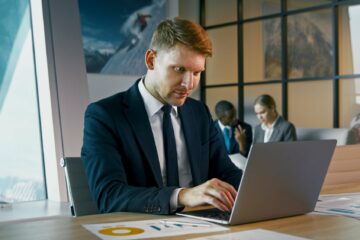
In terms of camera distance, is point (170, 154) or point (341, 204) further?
point (170, 154)

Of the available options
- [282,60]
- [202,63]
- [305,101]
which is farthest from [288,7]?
[202,63]

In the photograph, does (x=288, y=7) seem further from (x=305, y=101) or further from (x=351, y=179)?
(x=351, y=179)

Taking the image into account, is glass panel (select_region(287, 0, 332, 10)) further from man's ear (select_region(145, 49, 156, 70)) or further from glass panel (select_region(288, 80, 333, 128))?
man's ear (select_region(145, 49, 156, 70))

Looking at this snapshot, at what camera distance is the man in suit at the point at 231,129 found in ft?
19.6

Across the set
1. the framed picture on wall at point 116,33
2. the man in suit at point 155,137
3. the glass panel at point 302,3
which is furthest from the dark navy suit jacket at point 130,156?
the glass panel at point 302,3

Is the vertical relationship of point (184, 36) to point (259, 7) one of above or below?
below

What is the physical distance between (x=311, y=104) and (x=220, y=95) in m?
1.85

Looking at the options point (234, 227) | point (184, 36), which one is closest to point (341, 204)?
point (234, 227)

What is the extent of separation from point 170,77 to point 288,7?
6.62m

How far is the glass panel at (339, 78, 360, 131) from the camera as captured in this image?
6.95 meters

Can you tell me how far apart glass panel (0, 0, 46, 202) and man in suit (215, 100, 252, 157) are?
2.47 m

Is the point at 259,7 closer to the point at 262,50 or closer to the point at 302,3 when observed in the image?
the point at 262,50

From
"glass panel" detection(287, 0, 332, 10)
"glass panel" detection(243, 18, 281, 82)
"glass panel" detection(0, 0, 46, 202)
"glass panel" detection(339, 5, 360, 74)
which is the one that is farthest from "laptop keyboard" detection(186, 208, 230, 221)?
"glass panel" detection(243, 18, 281, 82)

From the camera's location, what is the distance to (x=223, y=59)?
8930 mm
